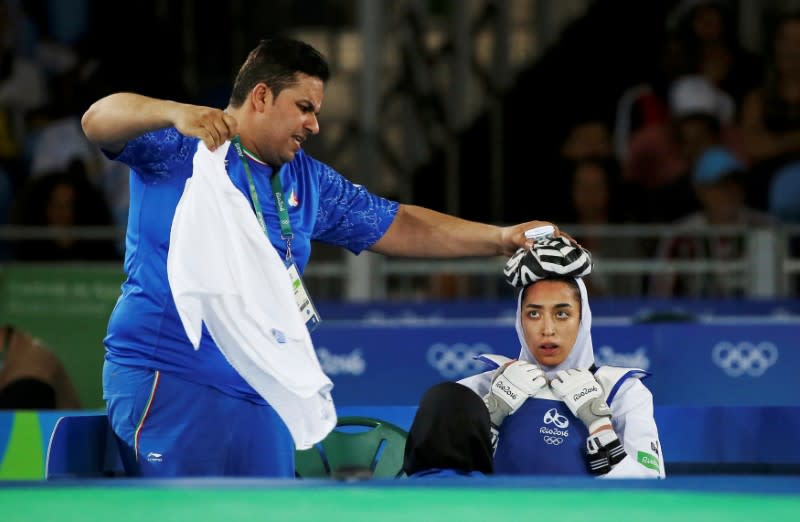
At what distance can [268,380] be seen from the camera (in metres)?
3.76

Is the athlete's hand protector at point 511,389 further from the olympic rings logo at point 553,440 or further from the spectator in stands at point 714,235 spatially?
the spectator in stands at point 714,235

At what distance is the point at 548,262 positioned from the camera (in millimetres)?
4551

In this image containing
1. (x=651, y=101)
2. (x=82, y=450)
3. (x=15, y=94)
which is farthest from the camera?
(x=15, y=94)

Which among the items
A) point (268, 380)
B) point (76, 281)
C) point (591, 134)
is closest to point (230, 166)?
point (268, 380)

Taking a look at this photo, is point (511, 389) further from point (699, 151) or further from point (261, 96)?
point (699, 151)

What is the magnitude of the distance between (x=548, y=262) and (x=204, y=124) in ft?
4.57

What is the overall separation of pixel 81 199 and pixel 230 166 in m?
6.81

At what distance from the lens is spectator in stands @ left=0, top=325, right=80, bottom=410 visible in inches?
277

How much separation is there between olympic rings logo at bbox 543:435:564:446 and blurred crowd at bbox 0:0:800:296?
197 inches

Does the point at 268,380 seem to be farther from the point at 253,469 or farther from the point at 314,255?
the point at 314,255

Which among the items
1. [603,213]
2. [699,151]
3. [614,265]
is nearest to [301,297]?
[614,265]

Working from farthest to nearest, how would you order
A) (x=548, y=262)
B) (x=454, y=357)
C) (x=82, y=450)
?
(x=454, y=357)
(x=548, y=262)
(x=82, y=450)

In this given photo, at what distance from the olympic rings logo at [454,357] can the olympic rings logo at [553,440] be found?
3391 mm

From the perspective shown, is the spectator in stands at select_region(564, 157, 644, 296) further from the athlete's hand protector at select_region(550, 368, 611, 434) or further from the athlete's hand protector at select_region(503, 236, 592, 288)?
the athlete's hand protector at select_region(550, 368, 611, 434)
